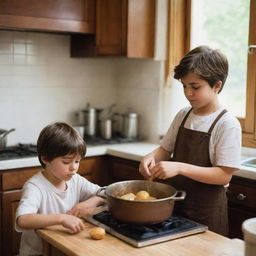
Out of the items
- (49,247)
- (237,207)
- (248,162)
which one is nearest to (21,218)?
(49,247)

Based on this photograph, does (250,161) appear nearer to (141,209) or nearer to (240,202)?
(240,202)

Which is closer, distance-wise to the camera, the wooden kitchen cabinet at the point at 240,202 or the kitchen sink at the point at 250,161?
the wooden kitchen cabinet at the point at 240,202

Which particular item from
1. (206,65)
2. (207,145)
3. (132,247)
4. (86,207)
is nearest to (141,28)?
(206,65)

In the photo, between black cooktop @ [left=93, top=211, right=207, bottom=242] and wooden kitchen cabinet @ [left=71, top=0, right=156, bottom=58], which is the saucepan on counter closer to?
black cooktop @ [left=93, top=211, right=207, bottom=242]

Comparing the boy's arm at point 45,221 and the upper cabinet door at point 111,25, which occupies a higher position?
the upper cabinet door at point 111,25

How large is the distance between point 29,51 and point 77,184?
162cm

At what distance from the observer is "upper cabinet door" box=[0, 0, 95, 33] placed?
9.17 ft

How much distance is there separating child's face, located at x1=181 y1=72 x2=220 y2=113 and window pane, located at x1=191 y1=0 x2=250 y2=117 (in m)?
1.01

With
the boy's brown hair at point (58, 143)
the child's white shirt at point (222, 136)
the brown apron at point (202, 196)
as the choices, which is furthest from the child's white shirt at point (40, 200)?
the child's white shirt at point (222, 136)

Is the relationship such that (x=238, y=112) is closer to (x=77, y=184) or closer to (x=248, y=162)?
(x=248, y=162)

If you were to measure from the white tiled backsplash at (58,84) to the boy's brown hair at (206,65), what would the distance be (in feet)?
4.44

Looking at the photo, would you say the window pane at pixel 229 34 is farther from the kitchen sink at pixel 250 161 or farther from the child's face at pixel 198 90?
the child's face at pixel 198 90

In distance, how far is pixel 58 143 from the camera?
5.84ft

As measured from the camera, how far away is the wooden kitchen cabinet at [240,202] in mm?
2324
